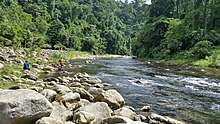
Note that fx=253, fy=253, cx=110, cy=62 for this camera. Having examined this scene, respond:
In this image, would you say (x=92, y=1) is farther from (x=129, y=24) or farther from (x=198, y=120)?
(x=198, y=120)

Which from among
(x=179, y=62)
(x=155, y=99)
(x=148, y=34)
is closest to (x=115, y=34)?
(x=148, y=34)

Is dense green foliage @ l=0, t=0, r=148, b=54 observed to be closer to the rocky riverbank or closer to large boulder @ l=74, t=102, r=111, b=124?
the rocky riverbank

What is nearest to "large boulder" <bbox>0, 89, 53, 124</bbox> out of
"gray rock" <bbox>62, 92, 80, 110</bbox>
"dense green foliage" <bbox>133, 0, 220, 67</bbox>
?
"gray rock" <bbox>62, 92, 80, 110</bbox>

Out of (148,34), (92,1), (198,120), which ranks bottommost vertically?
(198,120)

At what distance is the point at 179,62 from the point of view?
118 feet

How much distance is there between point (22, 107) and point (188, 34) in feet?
124

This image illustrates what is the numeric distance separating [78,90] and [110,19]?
99.9 m

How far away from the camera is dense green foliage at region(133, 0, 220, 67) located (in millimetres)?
35875

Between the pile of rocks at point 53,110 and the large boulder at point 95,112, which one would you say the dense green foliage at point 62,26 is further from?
the large boulder at point 95,112

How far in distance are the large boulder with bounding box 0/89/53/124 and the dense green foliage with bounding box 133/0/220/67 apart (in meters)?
29.0

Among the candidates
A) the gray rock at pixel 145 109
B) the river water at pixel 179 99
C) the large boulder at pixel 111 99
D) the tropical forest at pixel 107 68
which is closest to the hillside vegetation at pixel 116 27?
the tropical forest at pixel 107 68

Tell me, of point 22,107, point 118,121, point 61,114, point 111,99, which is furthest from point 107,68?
point 22,107

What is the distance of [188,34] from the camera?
4091 cm

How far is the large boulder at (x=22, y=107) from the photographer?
6.58 metres
